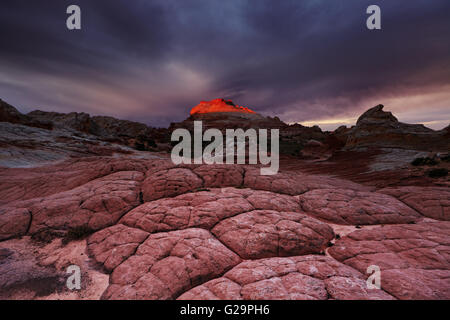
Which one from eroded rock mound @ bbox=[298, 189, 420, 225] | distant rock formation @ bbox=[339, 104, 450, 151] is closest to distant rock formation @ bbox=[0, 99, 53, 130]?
eroded rock mound @ bbox=[298, 189, 420, 225]

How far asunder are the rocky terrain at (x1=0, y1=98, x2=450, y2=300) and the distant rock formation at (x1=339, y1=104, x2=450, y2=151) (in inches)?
796

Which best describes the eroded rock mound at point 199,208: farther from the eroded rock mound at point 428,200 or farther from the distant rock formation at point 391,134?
the distant rock formation at point 391,134

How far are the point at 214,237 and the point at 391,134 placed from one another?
3850 centimetres

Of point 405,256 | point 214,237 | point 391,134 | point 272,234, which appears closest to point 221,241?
point 214,237

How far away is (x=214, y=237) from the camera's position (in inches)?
262

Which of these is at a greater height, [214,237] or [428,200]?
[428,200]

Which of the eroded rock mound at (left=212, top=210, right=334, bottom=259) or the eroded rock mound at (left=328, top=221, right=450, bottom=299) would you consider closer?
the eroded rock mound at (left=328, top=221, right=450, bottom=299)

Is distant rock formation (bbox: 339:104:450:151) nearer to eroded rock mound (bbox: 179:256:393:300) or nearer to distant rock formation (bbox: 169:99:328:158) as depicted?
distant rock formation (bbox: 169:99:328:158)

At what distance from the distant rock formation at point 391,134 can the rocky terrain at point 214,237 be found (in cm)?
2023

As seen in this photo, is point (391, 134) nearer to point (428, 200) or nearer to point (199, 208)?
point (428, 200)

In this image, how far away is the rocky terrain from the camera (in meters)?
4.69
